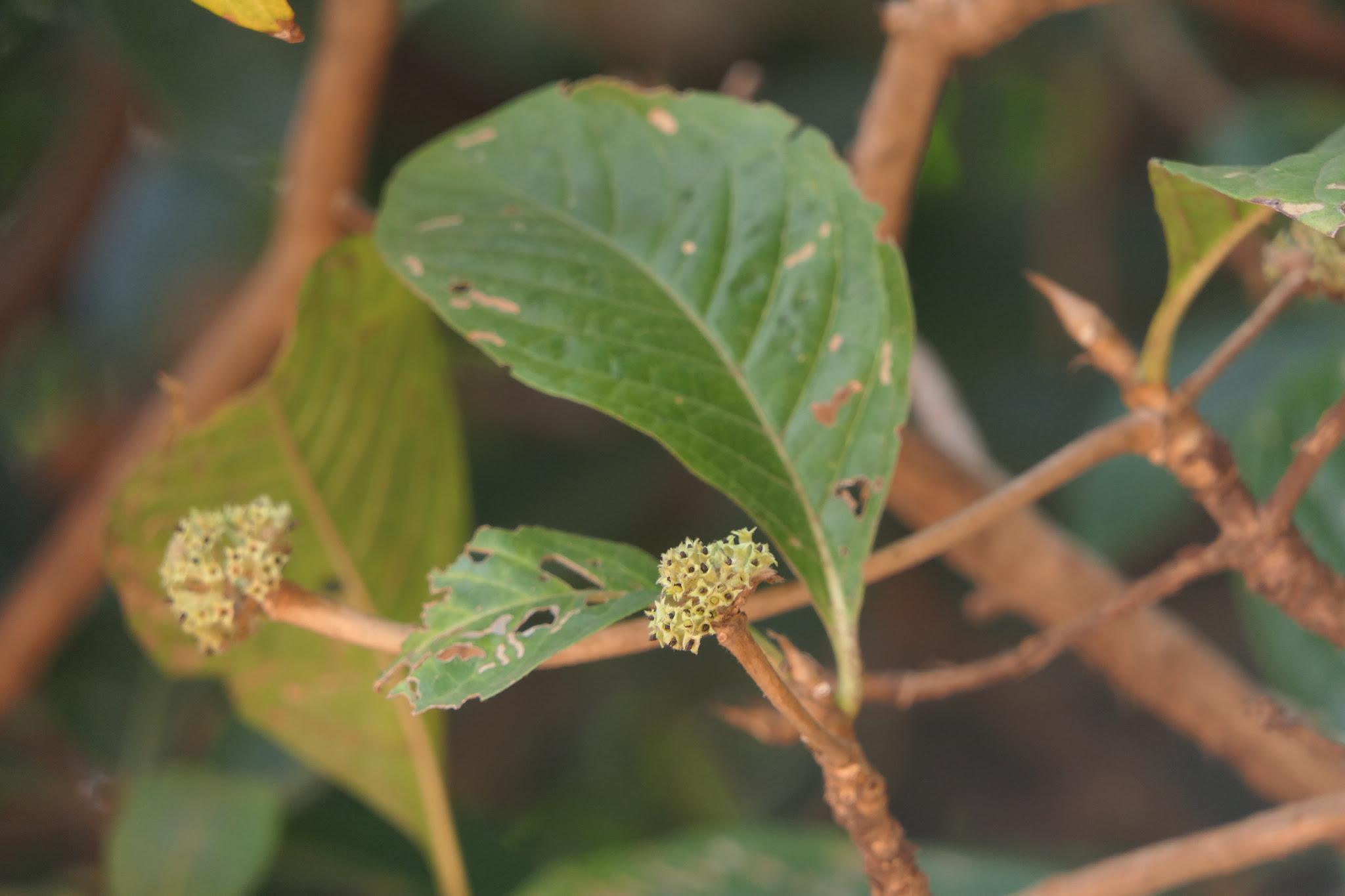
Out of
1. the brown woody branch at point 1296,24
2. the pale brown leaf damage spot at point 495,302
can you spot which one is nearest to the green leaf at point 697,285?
the pale brown leaf damage spot at point 495,302

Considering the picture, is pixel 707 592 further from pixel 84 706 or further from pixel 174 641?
pixel 84 706

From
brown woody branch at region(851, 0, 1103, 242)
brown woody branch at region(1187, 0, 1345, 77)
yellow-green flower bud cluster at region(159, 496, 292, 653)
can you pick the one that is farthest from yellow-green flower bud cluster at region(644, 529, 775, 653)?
brown woody branch at region(1187, 0, 1345, 77)

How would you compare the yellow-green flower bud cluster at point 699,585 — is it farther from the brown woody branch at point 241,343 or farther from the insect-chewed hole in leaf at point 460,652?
A: the brown woody branch at point 241,343

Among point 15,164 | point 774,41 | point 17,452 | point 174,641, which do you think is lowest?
point 174,641

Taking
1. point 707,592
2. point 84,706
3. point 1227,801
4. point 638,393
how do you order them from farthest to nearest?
point 1227,801, point 84,706, point 638,393, point 707,592

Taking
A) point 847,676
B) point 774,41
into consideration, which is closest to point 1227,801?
point 774,41

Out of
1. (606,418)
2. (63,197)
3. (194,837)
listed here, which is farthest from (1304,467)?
(63,197)
